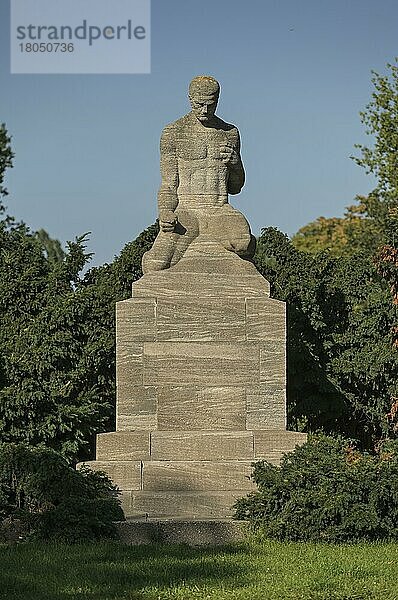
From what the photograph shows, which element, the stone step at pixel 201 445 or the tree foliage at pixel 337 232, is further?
the tree foliage at pixel 337 232

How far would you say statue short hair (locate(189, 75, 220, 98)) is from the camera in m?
13.0

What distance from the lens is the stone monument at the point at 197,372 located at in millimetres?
12109

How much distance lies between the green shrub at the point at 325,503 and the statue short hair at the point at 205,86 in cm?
414

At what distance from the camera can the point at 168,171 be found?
13.1 metres

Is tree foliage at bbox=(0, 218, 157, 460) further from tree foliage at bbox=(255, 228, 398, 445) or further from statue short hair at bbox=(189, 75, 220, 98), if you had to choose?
statue short hair at bbox=(189, 75, 220, 98)

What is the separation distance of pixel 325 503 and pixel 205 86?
479cm

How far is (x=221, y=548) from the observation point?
1023cm

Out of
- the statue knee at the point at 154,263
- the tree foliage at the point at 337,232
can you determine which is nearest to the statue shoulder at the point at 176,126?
the statue knee at the point at 154,263

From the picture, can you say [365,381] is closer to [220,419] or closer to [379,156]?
[220,419]

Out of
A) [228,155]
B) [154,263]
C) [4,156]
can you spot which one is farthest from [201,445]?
[4,156]

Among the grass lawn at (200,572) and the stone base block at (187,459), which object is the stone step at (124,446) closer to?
the stone base block at (187,459)

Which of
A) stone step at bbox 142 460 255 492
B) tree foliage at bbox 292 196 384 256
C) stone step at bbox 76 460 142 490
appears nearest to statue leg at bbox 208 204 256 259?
stone step at bbox 142 460 255 492

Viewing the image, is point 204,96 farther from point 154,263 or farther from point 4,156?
point 4,156

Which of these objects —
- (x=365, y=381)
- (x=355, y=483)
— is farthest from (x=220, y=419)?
(x=365, y=381)
